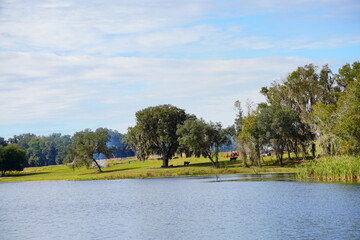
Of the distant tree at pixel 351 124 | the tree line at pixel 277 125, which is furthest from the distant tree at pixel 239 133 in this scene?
the distant tree at pixel 351 124

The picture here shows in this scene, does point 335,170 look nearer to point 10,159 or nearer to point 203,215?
point 203,215

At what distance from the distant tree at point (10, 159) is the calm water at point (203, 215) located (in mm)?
93276

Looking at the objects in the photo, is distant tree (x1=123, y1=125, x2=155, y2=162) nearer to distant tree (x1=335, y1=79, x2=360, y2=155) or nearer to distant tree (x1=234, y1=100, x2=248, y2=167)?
distant tree (x1=234, y1=100, x2=248, y2=167)

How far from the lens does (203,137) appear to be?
109 meters

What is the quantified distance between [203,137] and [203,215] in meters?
68.0

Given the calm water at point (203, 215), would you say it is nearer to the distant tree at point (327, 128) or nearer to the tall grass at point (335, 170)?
the tall grass at point (335, 170)

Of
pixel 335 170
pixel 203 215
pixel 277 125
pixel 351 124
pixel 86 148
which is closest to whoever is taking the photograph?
pixel 203 215

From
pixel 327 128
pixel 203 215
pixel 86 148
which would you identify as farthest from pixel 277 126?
pixel 203 215

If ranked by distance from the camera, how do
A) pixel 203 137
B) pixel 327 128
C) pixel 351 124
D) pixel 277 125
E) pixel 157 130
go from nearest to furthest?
pixel 351 124 < pixel 327 128 < pixel 277 125 < pixel 203 137 < pixel 157 130

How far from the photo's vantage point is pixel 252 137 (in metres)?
99.4

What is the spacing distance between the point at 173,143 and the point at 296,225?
8972 centimetres

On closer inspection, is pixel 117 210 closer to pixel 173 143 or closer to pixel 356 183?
pixel 356 183

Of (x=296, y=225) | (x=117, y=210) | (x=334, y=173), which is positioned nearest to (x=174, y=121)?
(x=334, y=173)

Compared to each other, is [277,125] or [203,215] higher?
[277,125]
